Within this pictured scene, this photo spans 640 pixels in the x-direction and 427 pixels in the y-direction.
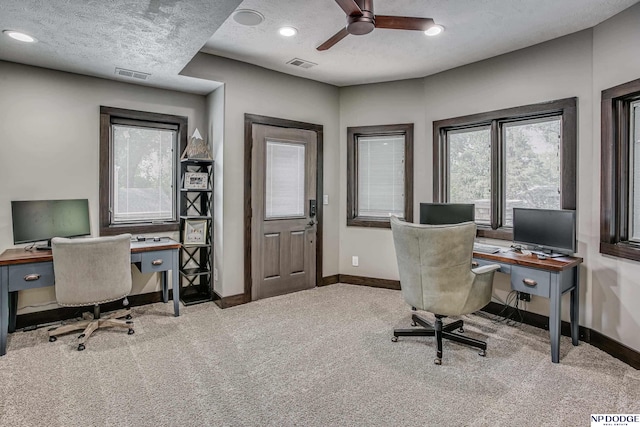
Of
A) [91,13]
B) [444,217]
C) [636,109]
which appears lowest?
[444,217]

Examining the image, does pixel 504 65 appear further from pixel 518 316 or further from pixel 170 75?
pixel 170 75

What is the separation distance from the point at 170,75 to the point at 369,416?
137 inches

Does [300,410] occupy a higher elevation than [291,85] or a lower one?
lower

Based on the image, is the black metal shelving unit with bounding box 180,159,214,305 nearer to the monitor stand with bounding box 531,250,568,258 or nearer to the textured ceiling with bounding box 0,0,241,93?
the textured ceiling with bounding box 0,0,241,93

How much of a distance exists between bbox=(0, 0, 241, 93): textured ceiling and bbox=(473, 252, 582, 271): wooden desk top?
9.13 feet

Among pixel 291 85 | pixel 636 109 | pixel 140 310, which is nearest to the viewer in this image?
pixel 636 109

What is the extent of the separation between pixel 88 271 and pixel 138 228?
1.15m

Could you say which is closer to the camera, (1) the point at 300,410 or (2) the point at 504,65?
(1) the point at 300,410

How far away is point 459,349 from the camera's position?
2.90 metres

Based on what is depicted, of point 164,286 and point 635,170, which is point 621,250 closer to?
point 635,170

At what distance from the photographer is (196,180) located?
409 centimetres

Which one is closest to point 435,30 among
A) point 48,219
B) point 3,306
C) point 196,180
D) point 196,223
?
point 196,180

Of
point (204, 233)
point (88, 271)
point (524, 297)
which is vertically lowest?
point (524, 297)

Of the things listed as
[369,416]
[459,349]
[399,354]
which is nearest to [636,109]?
[459,349]
